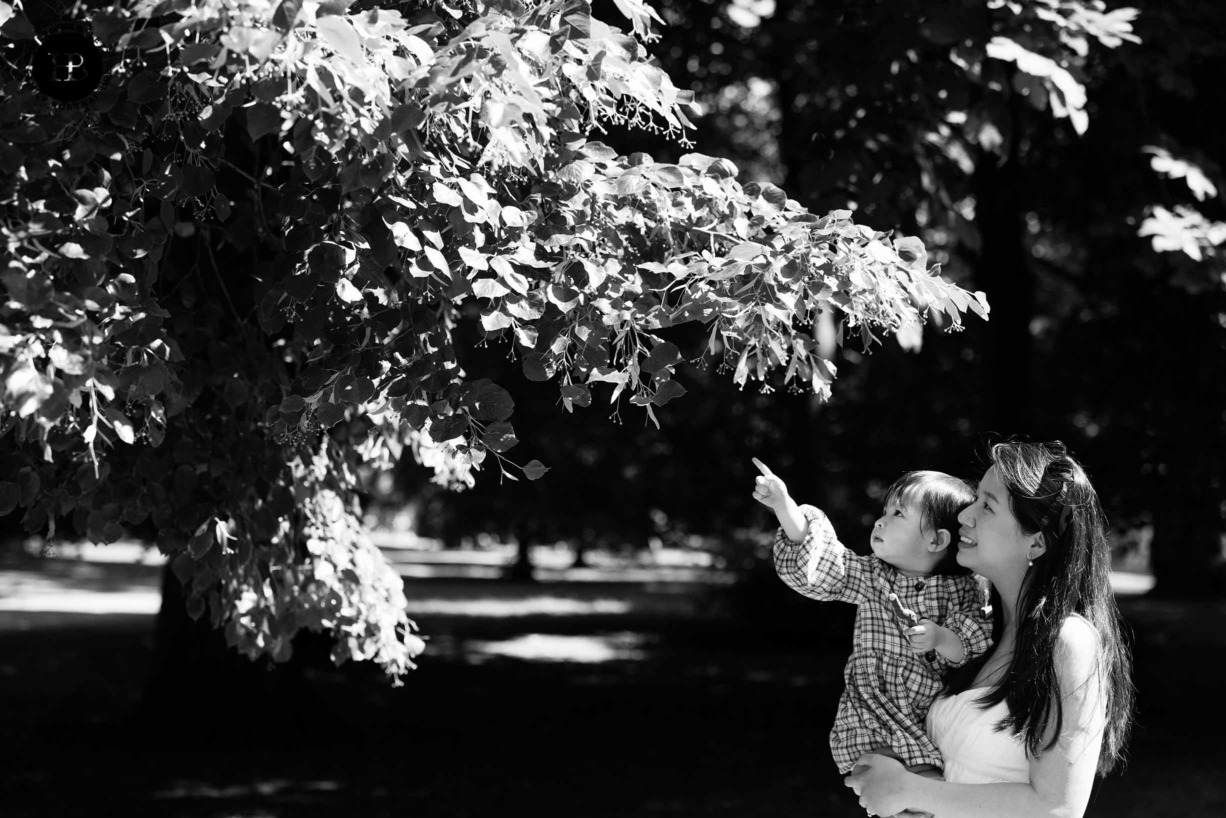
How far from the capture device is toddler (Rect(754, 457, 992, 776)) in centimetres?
299

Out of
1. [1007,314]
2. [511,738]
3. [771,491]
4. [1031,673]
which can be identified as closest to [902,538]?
[771,491]

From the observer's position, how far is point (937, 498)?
3000 millimetres

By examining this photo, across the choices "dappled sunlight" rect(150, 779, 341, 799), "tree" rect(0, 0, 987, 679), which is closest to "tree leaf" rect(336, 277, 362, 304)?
"tree" rect(0, 0, 987, 679)

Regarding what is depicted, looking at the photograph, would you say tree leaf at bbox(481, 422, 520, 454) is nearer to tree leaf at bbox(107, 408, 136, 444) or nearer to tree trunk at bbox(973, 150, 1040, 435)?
tree leaf at bbox(107, 408, 136, 444)

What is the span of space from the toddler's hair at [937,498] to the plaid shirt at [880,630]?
11 centimetres

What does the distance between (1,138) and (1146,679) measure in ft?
39.7

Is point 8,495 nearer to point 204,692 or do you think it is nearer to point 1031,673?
point 1031,673

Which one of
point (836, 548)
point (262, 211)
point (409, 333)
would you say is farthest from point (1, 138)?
point (836, 548)

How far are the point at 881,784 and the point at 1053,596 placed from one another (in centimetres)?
54

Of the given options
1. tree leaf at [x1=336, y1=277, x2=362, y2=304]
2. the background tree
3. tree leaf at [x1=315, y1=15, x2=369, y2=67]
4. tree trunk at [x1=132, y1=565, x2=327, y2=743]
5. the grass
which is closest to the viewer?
tree leaf at [x1=315, y1=15, x2=369, y2=67]

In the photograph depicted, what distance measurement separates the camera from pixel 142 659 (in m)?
16.8

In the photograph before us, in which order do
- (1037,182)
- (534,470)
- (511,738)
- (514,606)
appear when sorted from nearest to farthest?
(534,470) < (1037,182) < (511,738) < (514,606)

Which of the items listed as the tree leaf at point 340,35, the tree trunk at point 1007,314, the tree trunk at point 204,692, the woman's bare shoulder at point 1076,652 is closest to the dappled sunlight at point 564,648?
the tree trunk at point 204,692

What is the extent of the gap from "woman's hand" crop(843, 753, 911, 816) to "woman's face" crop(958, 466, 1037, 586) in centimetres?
47
